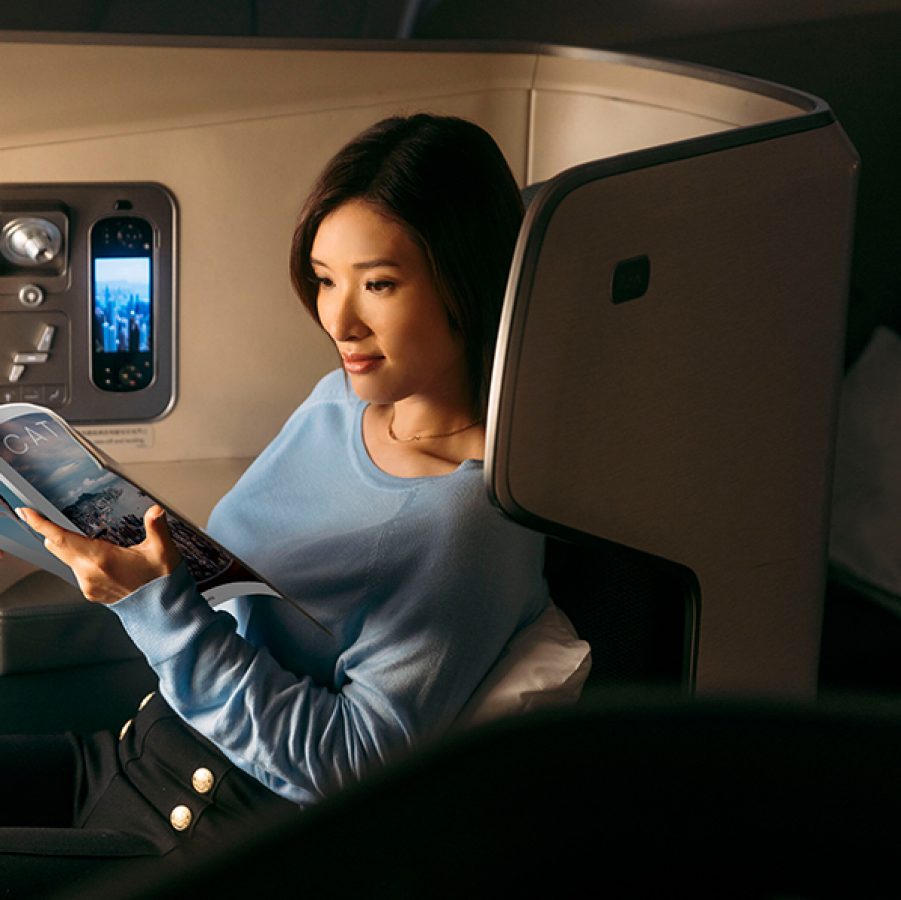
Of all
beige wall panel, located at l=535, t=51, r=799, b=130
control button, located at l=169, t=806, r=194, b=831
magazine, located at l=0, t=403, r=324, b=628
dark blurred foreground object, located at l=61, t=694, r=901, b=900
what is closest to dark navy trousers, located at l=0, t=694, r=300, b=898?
control button, located at l=169, t=806, r=194, b=831

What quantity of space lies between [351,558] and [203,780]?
208 millimetres

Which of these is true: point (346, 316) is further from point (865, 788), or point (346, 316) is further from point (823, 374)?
point (865, 788)

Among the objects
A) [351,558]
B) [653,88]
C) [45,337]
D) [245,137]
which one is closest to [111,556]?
[351,558]

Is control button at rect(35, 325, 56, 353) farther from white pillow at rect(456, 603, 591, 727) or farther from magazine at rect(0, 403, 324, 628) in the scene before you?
white pillow at rect(456, 603, 591, 727)

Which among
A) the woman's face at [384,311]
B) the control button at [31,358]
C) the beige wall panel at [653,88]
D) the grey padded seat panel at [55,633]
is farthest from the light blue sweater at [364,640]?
the control button at [31,358]

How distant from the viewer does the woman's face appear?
1.05 metres

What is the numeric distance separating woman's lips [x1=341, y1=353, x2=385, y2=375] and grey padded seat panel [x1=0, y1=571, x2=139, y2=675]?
41cm

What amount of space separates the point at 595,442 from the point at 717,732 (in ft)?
2.35

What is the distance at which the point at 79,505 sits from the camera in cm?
98

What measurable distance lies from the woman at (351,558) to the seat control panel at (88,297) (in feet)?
1.35

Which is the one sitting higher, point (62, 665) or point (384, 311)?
point (384, 311)

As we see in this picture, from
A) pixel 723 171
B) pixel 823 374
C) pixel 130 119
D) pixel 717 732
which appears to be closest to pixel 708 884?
pixel 717 732

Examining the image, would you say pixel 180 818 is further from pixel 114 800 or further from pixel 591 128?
pixel 591 128

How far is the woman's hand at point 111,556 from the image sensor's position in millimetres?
901
